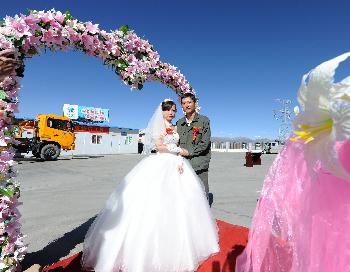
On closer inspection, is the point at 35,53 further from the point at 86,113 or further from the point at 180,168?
the point at 86,113

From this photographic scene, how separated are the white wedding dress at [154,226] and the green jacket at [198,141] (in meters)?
1.05

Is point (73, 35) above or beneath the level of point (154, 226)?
above

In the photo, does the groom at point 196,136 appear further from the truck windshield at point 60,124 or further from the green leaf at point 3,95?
the truck windshield at point 60,124

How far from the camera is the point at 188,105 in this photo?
5438mm

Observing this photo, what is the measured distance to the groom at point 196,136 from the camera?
550 centimetres

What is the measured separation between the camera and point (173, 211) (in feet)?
13.0

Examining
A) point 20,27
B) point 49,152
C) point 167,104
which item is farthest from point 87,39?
point 49,152

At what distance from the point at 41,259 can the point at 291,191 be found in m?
3.96

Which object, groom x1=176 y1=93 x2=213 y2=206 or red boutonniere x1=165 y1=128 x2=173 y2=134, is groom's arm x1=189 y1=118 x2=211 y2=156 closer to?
groom x1=176 y1=93 x2=213 y2=206

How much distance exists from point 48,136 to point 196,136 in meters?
17.7

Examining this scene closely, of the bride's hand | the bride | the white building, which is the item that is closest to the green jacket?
the bride

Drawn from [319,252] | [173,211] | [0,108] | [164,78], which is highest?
[164,78]

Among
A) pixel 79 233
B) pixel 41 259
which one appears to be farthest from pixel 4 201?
pixel 79 233

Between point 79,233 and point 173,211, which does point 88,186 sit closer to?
point 79,233
